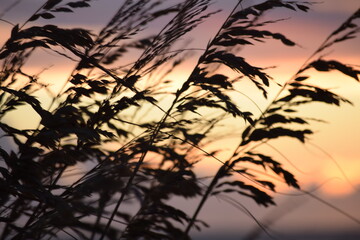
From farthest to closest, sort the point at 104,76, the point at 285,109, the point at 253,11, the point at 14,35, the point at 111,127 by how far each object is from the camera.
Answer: the point at 111,127, the point at 285,109, the point at 104,76, the point at 253,11, the point at 14,35

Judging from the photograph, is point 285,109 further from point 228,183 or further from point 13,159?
point 13,159

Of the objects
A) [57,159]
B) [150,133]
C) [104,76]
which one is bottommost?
[57,159]

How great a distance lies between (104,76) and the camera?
8.25 feet

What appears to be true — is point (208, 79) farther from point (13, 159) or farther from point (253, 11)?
point (13, 159)

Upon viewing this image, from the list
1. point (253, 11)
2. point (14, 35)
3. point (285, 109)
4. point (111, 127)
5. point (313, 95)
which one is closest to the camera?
point (14, 35)

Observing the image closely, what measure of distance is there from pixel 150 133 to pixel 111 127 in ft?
3.41

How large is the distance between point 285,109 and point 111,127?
1009mm

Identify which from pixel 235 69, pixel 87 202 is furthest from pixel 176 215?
pixel 235 69

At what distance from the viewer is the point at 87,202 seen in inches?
84.3

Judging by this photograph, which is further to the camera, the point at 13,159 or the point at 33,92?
the point at 33,92

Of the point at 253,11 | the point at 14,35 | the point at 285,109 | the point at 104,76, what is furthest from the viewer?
the point at 285,109

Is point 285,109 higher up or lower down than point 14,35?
higher up

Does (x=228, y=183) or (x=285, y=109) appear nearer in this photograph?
(x=285, y=109)

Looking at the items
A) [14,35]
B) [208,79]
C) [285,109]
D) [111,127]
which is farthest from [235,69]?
[111,127]
